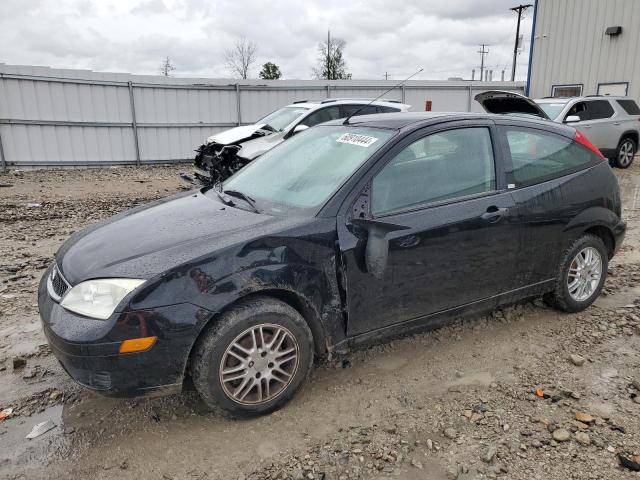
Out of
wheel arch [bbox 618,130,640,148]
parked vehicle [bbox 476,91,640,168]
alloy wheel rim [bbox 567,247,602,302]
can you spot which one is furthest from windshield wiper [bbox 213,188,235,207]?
wheel arch [bbox 618,130,640,148]

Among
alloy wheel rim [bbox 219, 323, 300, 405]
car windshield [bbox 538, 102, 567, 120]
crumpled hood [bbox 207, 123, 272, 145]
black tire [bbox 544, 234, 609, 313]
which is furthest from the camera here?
car windshield [bbox 538, 102, 567, 120]

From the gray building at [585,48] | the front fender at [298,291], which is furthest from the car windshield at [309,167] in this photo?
the gray building at [585,48]

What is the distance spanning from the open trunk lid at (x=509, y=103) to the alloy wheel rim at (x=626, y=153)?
18.2 feet

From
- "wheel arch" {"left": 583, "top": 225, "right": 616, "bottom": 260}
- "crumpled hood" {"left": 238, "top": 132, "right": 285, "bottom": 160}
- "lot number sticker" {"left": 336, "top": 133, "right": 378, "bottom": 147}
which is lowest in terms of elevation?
"wheel arch" {"left": 583, "top": 225, "right": 616, "bottom": 260}

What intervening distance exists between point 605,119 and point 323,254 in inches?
459

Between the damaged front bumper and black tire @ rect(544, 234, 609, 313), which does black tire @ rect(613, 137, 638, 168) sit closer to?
the damaged front bumper

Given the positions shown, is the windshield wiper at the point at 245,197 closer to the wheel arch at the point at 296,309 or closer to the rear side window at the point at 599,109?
the wheel arch at the point at 296,309

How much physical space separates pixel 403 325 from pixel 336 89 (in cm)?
1427

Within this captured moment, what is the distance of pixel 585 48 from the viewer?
16.2m

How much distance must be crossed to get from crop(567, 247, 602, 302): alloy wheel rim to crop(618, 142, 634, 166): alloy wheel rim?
990 cm

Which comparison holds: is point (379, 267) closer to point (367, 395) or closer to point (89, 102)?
point (367, 395)

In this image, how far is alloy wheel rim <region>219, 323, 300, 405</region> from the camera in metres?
2.66

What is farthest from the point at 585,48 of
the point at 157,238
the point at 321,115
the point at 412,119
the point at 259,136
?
the point at 157,238

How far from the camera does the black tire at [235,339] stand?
2.58 m
